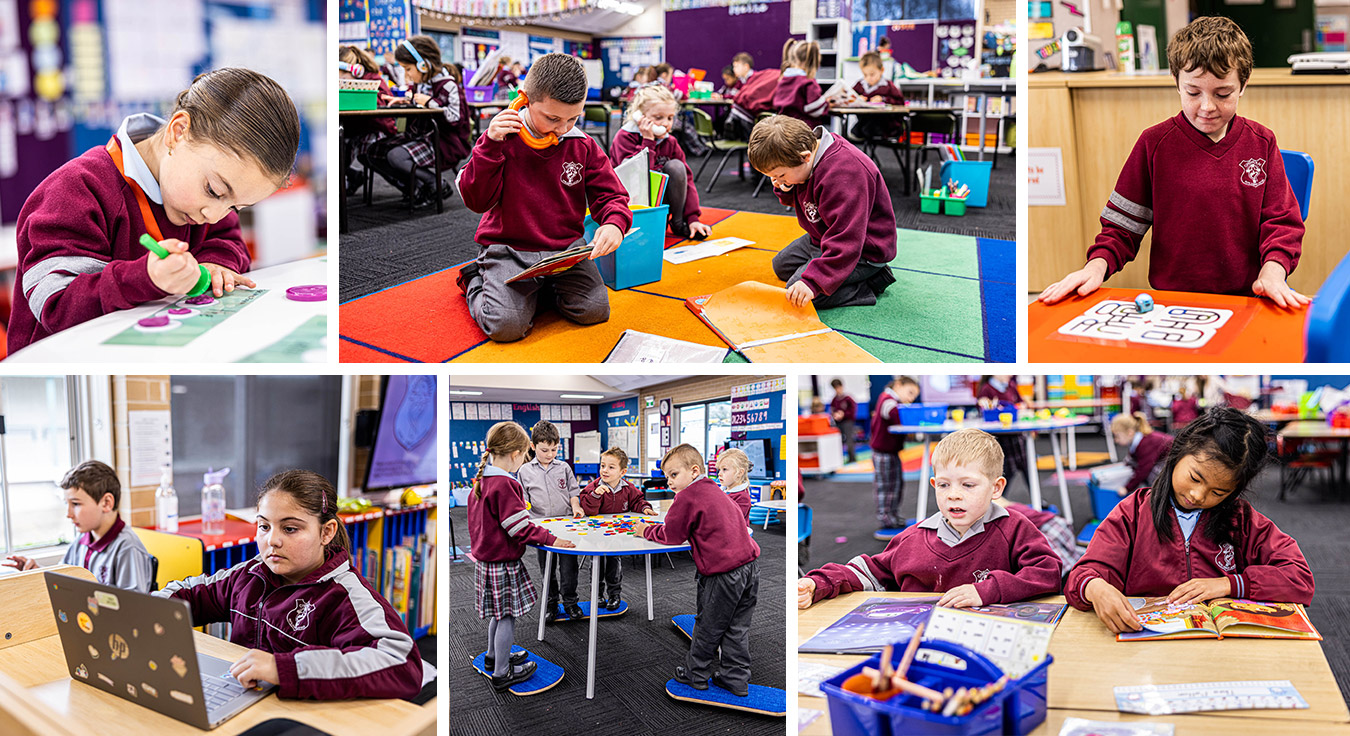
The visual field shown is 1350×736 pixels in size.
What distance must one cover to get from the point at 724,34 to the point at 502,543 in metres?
5.48

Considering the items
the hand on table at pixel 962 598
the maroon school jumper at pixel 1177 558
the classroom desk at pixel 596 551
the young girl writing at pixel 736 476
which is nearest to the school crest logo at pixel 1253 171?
the maroon school jumper at pixel 1177 558

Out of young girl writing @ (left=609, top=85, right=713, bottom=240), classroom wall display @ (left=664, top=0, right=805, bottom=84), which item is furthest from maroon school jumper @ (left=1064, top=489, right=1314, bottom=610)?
classroom wall display @ (left=664, top=0, right=805, bottom=84)

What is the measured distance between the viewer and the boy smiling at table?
1.70 meters

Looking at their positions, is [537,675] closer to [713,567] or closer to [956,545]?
[713,567]

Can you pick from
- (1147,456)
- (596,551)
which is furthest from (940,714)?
(1147,456)

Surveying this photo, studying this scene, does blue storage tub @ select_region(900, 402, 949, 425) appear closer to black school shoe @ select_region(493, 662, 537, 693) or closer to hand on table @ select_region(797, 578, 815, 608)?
hand on table @ select_region(797, 578, 815, 608)

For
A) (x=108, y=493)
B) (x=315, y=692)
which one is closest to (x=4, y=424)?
(x=108, y=493)

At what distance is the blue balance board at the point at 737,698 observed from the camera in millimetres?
1838

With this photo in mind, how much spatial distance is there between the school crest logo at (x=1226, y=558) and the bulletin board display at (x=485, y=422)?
139cm

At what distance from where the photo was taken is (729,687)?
1923mm

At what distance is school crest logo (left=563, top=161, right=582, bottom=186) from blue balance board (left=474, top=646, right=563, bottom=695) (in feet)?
4.80

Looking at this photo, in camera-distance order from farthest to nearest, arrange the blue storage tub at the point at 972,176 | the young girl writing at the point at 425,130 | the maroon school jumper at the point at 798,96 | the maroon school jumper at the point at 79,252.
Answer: the maroon school jumper at the point at 798,96 < the young girl writing at the point at 425,130 < the blue storage tub at the point at 972,176 < the maroon school jumper at the point at 79,252

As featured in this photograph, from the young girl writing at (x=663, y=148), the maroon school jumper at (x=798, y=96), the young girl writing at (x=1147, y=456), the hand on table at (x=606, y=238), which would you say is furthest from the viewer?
the maroon school jumper at (x=798, y=96)

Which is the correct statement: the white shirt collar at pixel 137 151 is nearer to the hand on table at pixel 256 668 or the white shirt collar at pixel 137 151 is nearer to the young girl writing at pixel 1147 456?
the hand on table at pixel 256 668
